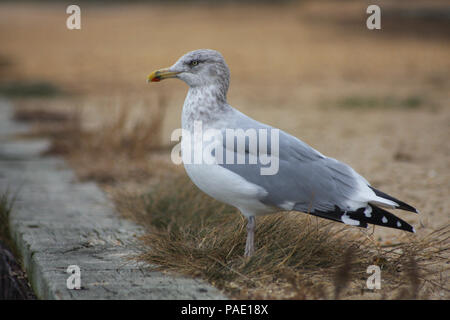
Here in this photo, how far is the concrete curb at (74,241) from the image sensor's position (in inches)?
122

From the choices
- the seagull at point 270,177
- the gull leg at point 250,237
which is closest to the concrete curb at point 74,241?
the gull leg at point 250,237

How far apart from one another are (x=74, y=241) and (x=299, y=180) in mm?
1785

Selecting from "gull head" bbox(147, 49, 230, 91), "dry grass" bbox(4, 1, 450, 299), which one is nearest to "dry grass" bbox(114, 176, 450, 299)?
"dry grass" bbox(4, 1, 450, 299)

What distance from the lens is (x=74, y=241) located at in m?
4.04

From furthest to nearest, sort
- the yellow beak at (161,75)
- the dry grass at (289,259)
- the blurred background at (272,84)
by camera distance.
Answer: the blurred background at (272,84)
the yellow beak at (161,75)
the dry grass at (289,259)

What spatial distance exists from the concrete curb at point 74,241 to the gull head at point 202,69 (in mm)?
1169

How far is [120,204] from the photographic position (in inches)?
193

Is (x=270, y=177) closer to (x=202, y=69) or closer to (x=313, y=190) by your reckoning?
(x=313, y=190)

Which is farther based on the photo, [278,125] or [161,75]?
[278,125]

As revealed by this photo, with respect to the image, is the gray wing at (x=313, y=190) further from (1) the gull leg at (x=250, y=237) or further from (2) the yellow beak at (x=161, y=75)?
(2) the yellow beak at (x=161, y=75)

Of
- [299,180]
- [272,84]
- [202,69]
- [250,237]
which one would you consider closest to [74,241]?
[250,237]

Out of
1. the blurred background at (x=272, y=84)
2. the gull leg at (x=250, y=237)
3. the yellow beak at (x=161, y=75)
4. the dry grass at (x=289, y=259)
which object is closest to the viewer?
the dry grass at (x=289, y=259)

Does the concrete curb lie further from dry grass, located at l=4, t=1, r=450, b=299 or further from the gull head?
the gull head

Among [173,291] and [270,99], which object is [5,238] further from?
[270,99]
